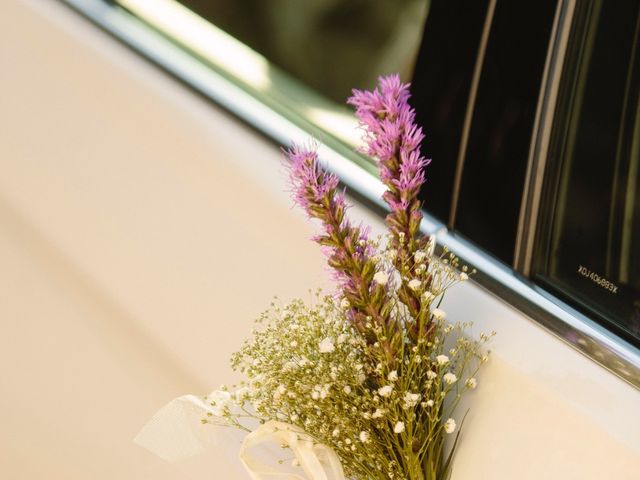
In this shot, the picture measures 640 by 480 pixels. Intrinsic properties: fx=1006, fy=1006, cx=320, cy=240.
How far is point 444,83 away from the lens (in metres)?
1.36

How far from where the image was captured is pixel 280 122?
1.77 metres

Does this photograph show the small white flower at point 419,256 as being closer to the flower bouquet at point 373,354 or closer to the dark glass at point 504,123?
the flower bouquet at point 373,354

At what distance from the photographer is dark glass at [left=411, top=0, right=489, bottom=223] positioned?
131cm

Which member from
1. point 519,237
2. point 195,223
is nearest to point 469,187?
point 519,237

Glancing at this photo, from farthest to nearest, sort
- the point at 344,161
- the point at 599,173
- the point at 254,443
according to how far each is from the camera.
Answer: the point at 344,161 → the point at 254,443 → the point at 599,173

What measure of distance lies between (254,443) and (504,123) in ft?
1.74

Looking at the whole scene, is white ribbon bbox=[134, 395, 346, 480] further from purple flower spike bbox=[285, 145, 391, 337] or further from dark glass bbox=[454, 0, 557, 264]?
dark glass bbox=[454, 0, 557, 264]

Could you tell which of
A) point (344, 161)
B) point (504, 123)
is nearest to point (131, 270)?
point (344, 161)

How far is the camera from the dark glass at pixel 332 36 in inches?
58.4

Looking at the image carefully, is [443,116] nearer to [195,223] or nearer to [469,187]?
[469,187]

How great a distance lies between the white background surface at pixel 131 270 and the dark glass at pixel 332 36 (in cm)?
16

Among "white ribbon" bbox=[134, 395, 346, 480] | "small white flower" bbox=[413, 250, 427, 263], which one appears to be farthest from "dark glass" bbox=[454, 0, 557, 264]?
"white ribbon" bbox=[134, 395, 346, 480]

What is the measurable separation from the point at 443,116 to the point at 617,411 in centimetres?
45

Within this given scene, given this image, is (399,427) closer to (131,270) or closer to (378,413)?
(378,413)
